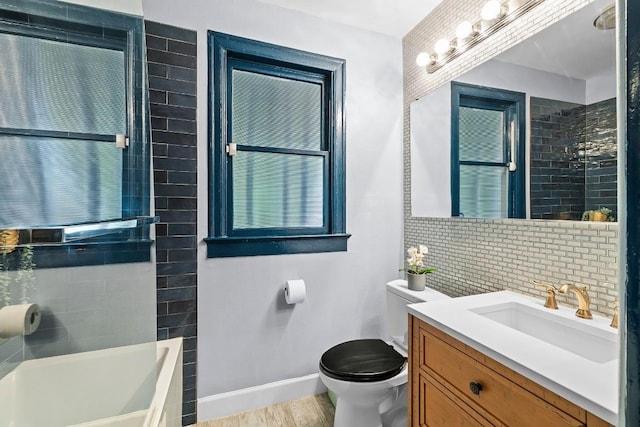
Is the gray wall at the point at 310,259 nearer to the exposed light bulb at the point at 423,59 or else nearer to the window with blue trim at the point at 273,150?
the window with blue trim at the point at 273,150

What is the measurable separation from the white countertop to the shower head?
40.6 inches

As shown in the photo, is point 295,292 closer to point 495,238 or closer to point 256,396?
point 256,396

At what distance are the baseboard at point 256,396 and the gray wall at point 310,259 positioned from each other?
4 centimetres

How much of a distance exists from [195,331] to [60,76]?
1.37m

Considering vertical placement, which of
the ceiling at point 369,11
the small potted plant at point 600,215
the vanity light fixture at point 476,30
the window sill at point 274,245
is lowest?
the window sill at point 274,245

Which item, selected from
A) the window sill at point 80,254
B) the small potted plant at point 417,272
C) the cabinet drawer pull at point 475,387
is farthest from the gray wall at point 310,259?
the cabinet drawer pull at point 475,387

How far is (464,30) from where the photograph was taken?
1.62 meters

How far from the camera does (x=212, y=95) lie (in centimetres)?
175

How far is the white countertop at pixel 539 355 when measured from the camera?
0.69m

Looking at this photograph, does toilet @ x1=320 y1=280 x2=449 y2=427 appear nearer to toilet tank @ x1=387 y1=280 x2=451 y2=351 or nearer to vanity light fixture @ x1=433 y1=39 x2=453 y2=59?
toilet tank @ x1=387 y1=280 x2=451 y2=351

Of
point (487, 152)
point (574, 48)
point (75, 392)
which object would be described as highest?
point (574, 48)

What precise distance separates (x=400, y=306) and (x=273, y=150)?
4.10ft

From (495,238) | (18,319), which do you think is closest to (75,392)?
(18,319)

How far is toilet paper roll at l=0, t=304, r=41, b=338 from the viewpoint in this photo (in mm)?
880
